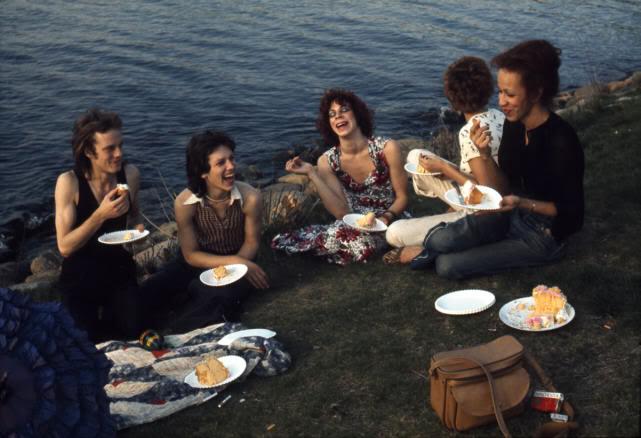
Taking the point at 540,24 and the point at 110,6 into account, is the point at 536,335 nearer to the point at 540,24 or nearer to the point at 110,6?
the point at 540,24

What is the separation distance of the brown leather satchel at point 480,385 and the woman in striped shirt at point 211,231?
2529 mm

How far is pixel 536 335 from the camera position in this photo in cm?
558

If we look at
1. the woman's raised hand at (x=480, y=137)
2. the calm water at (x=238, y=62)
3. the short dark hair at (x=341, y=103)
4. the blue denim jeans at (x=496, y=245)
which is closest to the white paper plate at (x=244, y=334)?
the blue denim jeans at (x=496, y=245)

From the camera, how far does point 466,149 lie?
22.2ft

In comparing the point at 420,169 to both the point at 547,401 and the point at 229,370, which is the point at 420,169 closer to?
the point at 229,370

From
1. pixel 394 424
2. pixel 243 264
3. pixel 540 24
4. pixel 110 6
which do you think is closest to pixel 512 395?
pixel 394 424

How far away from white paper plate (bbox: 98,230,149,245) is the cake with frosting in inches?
111

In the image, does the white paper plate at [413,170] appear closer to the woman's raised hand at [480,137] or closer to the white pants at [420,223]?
the white pants at [420,223]

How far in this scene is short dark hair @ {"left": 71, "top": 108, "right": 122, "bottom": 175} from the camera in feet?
21.6

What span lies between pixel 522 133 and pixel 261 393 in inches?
Answer: 112

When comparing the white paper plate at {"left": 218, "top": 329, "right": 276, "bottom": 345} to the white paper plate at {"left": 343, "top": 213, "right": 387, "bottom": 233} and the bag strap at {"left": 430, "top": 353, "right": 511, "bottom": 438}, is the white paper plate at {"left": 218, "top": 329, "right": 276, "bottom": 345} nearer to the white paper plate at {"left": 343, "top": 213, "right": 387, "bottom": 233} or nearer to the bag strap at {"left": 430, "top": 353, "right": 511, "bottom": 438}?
the white paper plate at {"left": 343, "top": 213, "right": 387, "bottom": 233}

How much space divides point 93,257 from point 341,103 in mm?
2452

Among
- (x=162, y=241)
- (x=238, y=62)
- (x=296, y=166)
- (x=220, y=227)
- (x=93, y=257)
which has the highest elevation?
(x=296, y=166)

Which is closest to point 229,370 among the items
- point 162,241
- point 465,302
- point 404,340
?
point 404,340
